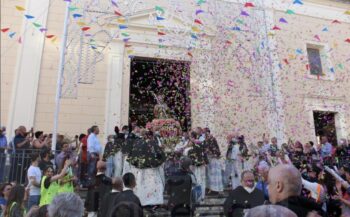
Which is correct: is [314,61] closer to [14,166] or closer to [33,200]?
[14,166]

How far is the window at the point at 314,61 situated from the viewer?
57.5ft

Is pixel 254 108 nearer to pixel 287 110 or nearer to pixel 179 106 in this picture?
pixel 287 110

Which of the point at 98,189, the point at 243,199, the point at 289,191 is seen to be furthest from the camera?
the point at 98,189

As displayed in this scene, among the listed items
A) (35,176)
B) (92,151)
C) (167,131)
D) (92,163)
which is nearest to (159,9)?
(167,131)

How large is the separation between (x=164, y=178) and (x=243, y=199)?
9.89 feet

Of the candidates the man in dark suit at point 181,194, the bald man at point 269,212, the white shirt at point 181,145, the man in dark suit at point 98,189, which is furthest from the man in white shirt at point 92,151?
the bald man at point 269,212

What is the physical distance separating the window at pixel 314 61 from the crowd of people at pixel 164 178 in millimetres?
6346

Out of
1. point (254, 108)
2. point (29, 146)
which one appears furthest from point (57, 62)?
point (254, 108)

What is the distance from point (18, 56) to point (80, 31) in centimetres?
245

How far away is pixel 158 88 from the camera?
14.3 metres

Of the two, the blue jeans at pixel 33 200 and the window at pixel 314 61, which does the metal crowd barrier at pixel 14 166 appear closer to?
the blue jeans at pixel 33 200

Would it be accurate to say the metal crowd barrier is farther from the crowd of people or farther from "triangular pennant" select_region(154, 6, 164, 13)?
"triangular pennant" select_region(154, 6, 164, 13)

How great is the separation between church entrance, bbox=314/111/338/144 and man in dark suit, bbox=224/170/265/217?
38.4 ft

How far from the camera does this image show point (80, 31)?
13.4m
